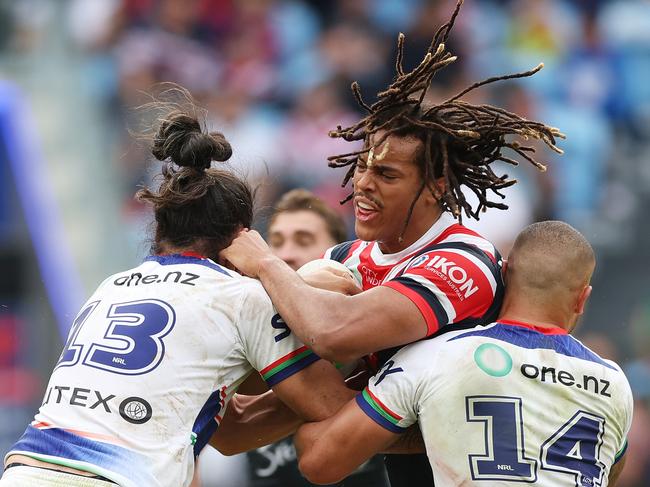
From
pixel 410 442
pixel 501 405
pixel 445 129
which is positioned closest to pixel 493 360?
pixel 501 405

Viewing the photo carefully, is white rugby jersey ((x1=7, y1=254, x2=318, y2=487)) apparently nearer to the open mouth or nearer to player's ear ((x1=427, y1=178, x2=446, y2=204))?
the open mouth

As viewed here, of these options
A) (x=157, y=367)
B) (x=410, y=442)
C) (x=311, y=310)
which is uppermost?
(x=311, y=310)

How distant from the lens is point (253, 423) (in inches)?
173

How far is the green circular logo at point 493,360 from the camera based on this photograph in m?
3.81

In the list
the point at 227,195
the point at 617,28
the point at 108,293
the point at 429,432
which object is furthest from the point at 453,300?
the point at 617,28

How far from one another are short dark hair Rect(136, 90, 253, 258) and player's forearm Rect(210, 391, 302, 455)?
684 mm

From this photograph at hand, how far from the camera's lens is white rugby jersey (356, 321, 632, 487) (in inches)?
148

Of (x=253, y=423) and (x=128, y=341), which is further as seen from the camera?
(x=253, y=423)

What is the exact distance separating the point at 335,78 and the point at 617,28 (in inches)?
128

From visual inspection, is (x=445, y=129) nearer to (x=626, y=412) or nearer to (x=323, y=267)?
(x=323, y=267)

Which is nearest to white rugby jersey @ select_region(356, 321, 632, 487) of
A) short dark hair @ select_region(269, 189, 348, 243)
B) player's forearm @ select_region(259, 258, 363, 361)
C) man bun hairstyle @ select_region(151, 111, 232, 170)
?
player's forearm @ select_region(259, 258, 363, 361)

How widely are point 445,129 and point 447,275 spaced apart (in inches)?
22.9

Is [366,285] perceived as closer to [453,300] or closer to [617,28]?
[453,300]

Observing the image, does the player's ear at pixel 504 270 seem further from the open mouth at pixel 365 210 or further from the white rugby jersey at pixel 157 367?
the white rugby jersey at pixel 157 367
